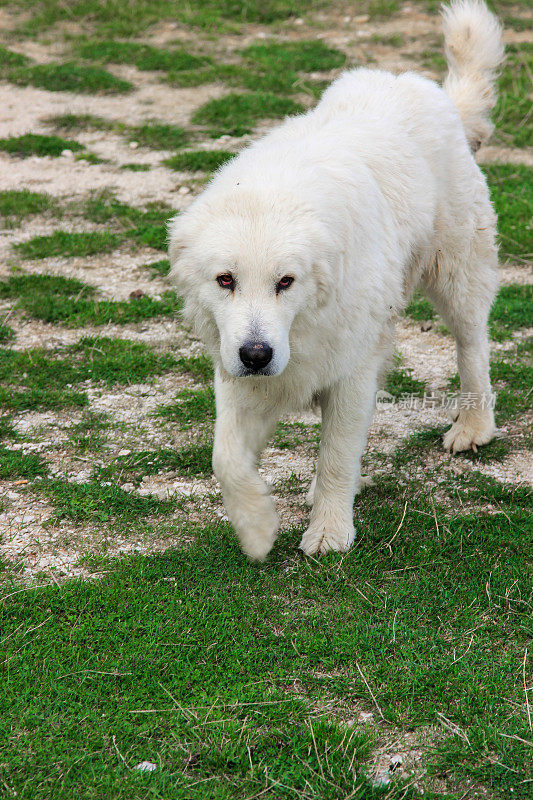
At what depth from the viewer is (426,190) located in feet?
14.6

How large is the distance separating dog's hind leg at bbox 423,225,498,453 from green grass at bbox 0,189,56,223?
429 centimetres

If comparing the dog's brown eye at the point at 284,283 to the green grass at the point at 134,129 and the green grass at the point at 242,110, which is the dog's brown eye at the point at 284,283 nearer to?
the green grass at the point at 134,129

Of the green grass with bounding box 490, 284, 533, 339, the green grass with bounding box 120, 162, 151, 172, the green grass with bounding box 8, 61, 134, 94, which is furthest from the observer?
the green grass with bounding box 8, 61, 134, 94

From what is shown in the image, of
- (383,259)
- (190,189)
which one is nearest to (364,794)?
(383,259)

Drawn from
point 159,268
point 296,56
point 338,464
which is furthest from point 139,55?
point 338,464

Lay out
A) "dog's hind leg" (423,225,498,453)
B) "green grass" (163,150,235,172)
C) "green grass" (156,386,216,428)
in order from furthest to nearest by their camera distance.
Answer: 1. "green grass" (163,150,235,172)
2. "green grass" (156,386,216,428)
3. "dog's hind leg" (423,225,498,453)

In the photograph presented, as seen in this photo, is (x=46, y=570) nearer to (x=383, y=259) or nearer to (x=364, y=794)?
(x=364, y=794)

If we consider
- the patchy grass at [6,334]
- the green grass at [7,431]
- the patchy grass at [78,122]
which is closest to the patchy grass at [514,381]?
the green grass at [7,431]

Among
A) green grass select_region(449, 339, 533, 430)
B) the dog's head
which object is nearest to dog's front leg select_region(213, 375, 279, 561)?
the dog's head

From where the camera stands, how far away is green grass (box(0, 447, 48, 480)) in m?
4.75

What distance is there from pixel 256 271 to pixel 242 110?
275 inches

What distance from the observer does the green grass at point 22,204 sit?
793 centimetres

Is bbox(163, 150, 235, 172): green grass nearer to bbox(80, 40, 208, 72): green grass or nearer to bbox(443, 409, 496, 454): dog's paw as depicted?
bbox(80, 40, 208, 72): green grass

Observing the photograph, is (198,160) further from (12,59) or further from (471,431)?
(471,431)
